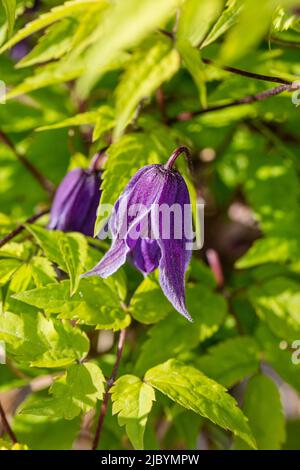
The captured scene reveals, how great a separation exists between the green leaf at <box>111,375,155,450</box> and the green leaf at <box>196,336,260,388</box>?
12.3 inches

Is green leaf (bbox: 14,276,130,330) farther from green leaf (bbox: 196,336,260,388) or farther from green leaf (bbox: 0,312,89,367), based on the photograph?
green leaf (bbox: 196,336,260,388)

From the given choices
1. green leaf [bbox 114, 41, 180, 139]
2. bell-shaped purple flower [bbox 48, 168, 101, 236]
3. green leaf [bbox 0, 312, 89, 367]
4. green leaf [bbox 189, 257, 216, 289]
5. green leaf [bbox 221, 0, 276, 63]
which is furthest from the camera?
green leaf [bbox 189, 257, 216, 289]

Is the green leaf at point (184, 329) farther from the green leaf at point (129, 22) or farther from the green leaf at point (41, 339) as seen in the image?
the green leaf at point (129, 22)

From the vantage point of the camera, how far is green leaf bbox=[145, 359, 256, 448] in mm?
1104

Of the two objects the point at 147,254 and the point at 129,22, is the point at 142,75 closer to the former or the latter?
the point at 129,22

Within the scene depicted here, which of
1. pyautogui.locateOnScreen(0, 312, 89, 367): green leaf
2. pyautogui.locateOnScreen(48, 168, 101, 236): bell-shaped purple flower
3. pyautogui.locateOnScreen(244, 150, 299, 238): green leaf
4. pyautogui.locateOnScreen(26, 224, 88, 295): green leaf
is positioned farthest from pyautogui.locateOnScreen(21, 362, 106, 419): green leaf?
pyautogui.locateOnScreen(244, 150, 299, 238): green leaf

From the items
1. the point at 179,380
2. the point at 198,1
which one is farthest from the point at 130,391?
the point at 198,1

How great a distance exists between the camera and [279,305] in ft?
5.01

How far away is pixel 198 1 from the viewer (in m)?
0.54

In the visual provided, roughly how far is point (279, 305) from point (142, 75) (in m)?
0.87

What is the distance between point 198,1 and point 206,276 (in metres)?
1.15
